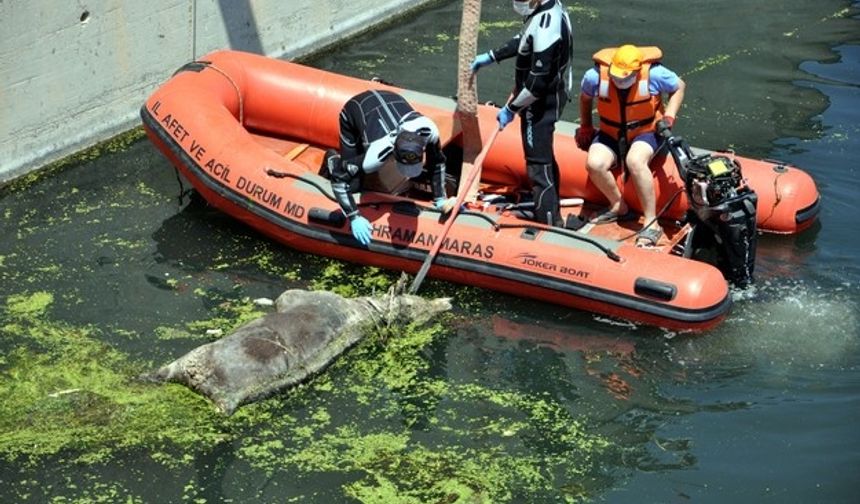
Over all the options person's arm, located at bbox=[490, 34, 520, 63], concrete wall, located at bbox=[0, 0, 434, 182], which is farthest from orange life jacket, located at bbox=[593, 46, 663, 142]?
concrete wall, located at bbox=[0, 0, 434, 182]

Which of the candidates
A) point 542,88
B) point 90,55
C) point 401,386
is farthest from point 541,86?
point 90,55

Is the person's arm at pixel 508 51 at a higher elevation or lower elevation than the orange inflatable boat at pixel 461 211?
higher

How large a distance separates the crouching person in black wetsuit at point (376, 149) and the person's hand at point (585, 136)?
0.80 m

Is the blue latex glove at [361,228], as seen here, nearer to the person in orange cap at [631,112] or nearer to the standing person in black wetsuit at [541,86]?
the standing person in black wetsuit at [541,86]

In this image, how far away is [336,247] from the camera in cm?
701

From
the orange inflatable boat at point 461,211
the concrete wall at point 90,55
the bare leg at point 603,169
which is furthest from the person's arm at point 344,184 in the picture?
the concrete wall at point 90,55

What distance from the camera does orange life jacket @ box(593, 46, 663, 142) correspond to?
22.0 feet

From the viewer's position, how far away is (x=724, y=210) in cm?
649

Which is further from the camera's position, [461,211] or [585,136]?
[585,136]

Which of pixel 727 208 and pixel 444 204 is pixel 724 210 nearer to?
pixel 727 208

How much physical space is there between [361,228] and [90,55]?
2.75 metres

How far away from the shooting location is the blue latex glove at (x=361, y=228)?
22.3 ft

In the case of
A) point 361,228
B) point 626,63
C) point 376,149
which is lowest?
point 361,228

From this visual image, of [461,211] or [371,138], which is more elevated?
[371,138]
